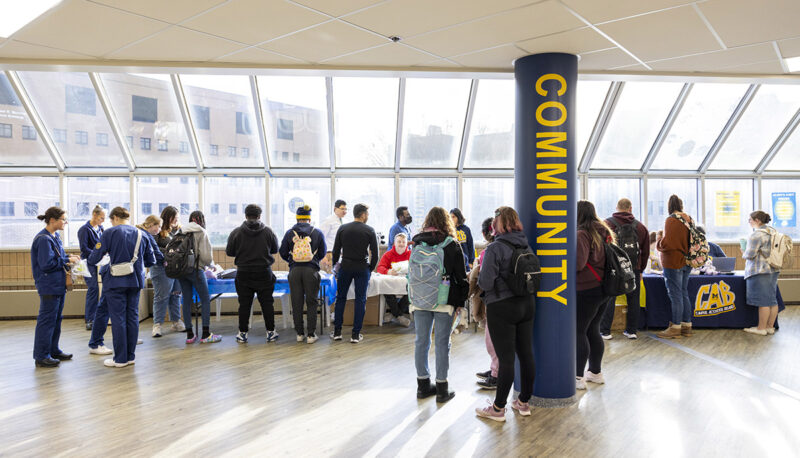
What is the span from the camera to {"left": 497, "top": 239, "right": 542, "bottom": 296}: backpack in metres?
3.39

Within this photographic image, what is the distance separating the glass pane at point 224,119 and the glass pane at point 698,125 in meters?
7.23

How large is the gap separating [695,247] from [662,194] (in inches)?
161

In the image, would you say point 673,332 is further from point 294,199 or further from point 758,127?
point 294,199

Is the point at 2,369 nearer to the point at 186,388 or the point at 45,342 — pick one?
the point at 45,342

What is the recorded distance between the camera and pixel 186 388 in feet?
14.2

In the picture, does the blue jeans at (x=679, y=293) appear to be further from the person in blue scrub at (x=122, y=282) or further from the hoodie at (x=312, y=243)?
the person in blue scrub at (x=122, y=282)

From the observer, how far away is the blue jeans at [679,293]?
6082mm

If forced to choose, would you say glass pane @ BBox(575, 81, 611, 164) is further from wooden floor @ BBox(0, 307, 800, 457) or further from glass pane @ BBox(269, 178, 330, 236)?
glass pane @ BBox(269, 178, 330, 236)

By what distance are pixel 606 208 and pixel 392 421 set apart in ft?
24.3

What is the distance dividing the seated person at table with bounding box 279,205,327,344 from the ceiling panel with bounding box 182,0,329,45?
265 centimetres

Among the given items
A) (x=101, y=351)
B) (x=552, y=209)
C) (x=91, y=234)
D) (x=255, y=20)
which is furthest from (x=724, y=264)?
(x=91, y=234)

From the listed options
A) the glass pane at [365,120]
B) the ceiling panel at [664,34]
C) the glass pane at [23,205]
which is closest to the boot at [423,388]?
the ceiling panel at [664,34]

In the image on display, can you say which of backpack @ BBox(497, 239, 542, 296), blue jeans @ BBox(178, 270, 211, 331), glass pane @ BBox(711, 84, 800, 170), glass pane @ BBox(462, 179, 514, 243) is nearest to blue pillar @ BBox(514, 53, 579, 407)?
backpack @ BBox(497, 239, 542, 296)

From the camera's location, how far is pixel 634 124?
8562mm
